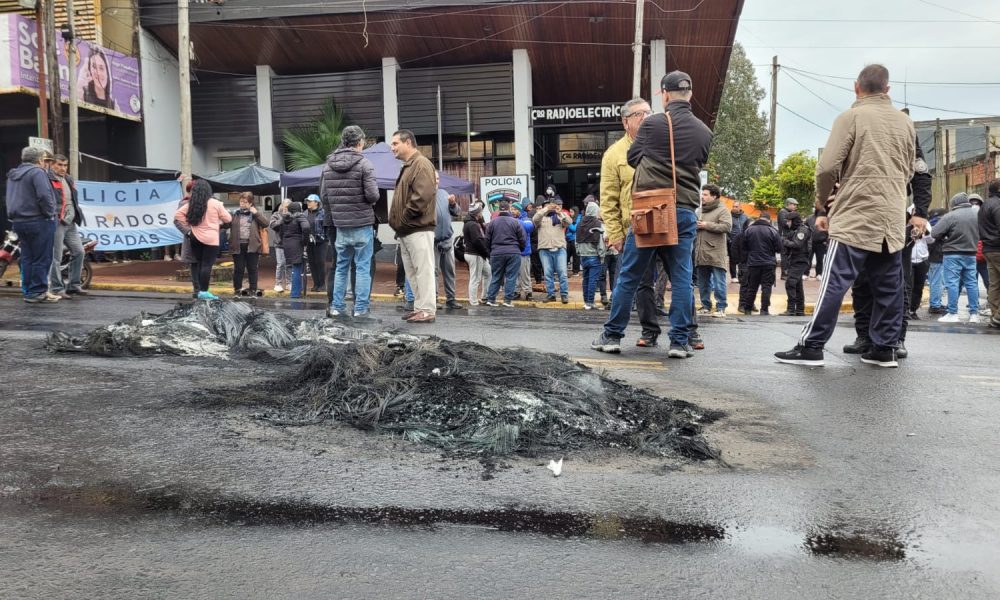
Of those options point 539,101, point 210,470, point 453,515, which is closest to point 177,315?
point 210,470

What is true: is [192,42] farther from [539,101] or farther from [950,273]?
[950,273]

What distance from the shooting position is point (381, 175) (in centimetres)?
1545

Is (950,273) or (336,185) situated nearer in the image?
(336,185)

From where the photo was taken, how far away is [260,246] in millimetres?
13977

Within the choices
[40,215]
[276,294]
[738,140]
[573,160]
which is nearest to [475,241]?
[276,294]

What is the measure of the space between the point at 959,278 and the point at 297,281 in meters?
10.8

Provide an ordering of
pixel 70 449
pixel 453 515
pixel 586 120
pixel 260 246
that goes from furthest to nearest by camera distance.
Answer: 1. pixel 586 120
2. pixel 260 246
3. pixel 70 449
4. pixel 453 515

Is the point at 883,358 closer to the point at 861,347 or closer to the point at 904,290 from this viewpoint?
the point at 861,347

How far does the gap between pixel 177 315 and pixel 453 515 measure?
461cm

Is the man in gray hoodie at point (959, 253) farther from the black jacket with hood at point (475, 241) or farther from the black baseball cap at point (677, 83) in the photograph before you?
the black baseball cap at point (677, 83)

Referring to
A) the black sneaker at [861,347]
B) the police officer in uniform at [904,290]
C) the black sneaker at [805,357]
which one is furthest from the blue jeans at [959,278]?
the black sneaker at [805,357]

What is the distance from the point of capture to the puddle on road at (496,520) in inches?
102

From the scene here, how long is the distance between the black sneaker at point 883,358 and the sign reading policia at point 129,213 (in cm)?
1465

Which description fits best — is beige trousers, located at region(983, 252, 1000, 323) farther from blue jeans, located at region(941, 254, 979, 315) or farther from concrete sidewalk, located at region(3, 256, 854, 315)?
concrete sidewalk, located at region(3, 256, 854, 315)
